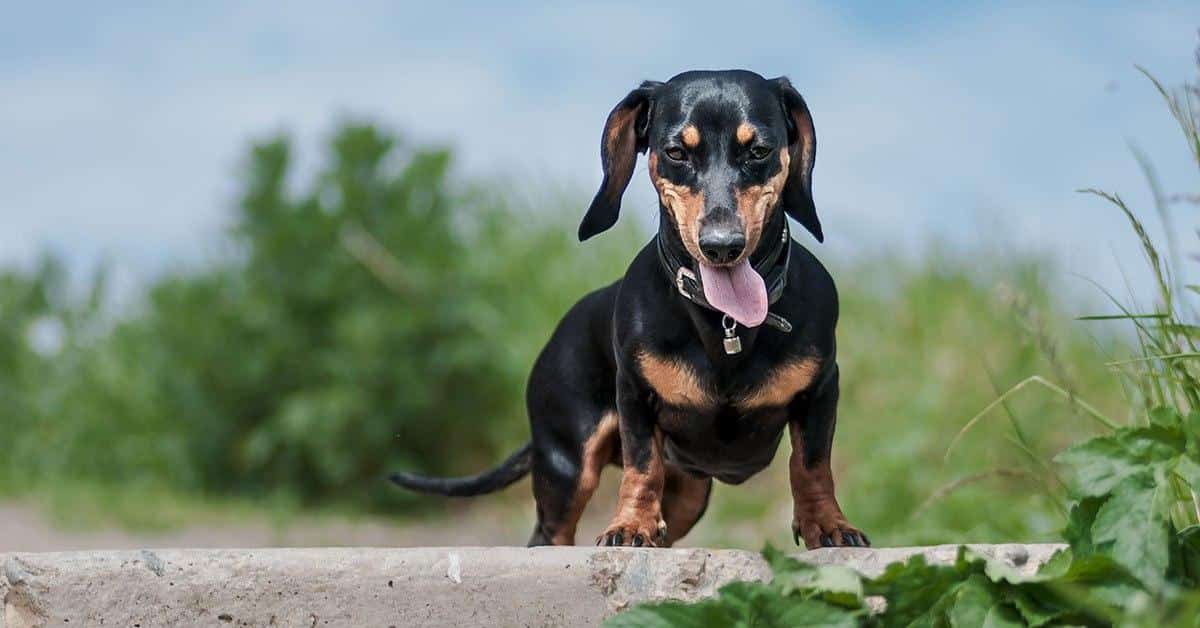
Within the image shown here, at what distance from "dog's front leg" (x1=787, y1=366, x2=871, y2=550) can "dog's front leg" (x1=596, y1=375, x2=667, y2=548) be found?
0.32 m

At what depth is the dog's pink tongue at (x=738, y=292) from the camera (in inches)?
124

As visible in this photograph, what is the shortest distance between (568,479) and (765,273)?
880mm

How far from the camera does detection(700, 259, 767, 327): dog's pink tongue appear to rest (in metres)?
3.15

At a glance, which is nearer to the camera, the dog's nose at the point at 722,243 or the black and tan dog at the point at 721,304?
the dog's nose at the point at 722,243

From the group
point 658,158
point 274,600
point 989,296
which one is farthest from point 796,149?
point 989,296

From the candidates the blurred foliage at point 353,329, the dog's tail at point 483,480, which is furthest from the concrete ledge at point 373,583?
the blurred foliage at point 353,329

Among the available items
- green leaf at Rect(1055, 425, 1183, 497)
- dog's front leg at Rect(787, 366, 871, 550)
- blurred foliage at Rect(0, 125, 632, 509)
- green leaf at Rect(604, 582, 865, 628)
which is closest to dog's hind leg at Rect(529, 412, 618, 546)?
dog's front leg at Rect(787, 366, 871, 550)

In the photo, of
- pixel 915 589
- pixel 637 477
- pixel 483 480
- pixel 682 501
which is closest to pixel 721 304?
pixel 637 477

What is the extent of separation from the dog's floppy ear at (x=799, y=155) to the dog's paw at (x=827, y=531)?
652 mm

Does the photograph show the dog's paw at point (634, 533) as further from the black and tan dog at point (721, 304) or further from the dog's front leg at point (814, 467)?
the dog's front leg at point (814, 467)

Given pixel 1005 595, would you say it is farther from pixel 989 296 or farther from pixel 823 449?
pixel 989 296

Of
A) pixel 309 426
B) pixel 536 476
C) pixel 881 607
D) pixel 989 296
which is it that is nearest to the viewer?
pixel 881 607

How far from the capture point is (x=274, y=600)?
318 cm

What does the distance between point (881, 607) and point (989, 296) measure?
5401 mm
